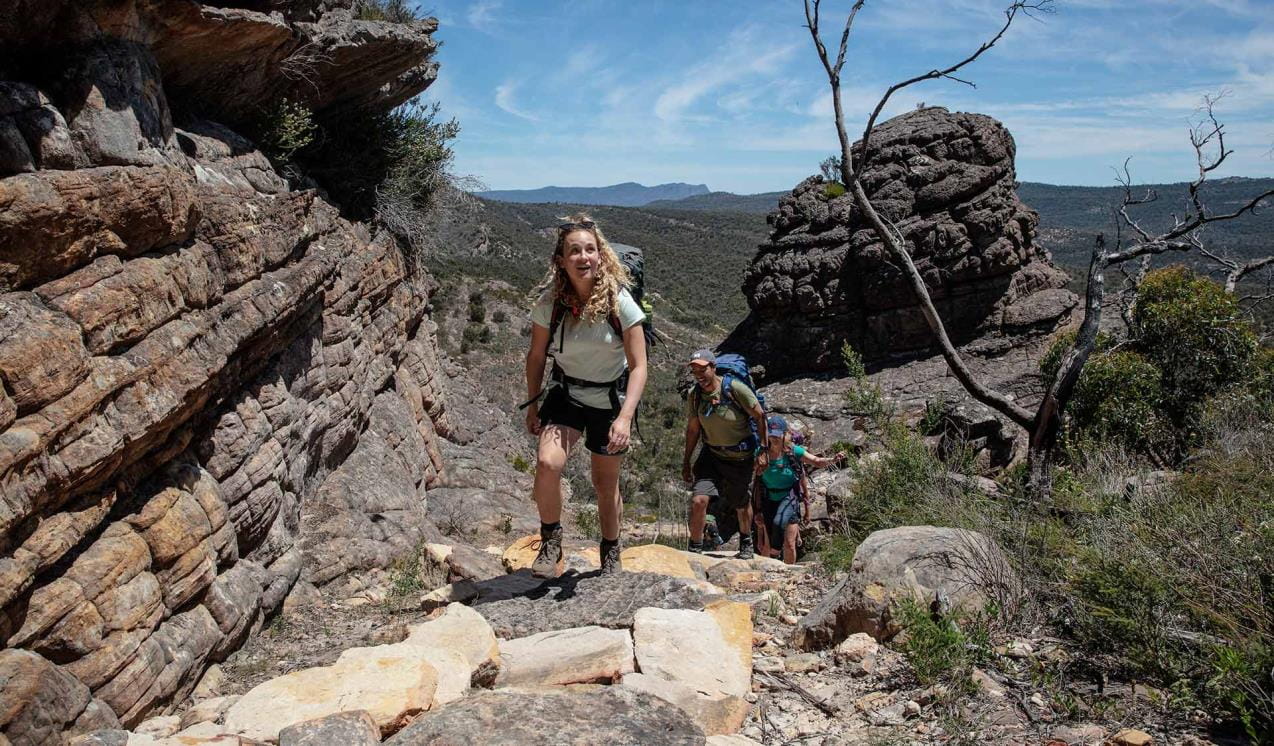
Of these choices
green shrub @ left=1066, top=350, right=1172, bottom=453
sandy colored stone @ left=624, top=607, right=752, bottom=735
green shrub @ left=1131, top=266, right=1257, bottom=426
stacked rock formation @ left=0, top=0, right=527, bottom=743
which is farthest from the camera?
green shrub @ left=1131, top=266, right=1257, bottom=426

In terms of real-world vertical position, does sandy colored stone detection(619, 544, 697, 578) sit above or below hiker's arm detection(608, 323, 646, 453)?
below

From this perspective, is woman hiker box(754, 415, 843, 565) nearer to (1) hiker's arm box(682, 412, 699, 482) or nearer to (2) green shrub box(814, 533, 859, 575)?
(1) hiker's arm box(682, 412, 699, 482)

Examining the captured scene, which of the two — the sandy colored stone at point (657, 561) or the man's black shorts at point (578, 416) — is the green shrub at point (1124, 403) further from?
the man's black shorts at point (578, 416)

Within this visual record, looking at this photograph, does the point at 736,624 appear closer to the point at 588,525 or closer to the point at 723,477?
the point at 723,477

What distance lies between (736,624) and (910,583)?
89cm

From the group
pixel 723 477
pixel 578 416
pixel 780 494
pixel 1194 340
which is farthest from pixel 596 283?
pixel 1194 340

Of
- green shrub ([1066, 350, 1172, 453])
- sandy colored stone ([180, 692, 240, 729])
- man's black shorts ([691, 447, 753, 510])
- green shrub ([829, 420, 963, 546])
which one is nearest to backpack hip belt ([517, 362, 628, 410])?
sandy colored stone ([180, 692, 240, 729])

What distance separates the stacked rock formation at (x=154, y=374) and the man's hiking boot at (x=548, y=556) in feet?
5.32

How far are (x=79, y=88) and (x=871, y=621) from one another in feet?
16.7

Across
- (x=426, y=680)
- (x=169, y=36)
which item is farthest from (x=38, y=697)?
(x=169, y=36)

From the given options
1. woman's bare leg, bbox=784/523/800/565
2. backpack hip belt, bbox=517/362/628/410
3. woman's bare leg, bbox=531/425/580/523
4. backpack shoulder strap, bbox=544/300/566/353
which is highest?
backpack shoulder strap, bbox=544/300/566/353

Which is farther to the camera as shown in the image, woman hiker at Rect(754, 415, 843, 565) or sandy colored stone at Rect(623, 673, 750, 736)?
woman hiker at Rect(754, 415, 843, 565)

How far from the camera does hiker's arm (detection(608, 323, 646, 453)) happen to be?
4.40 metres

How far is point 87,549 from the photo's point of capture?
11.6 feet
